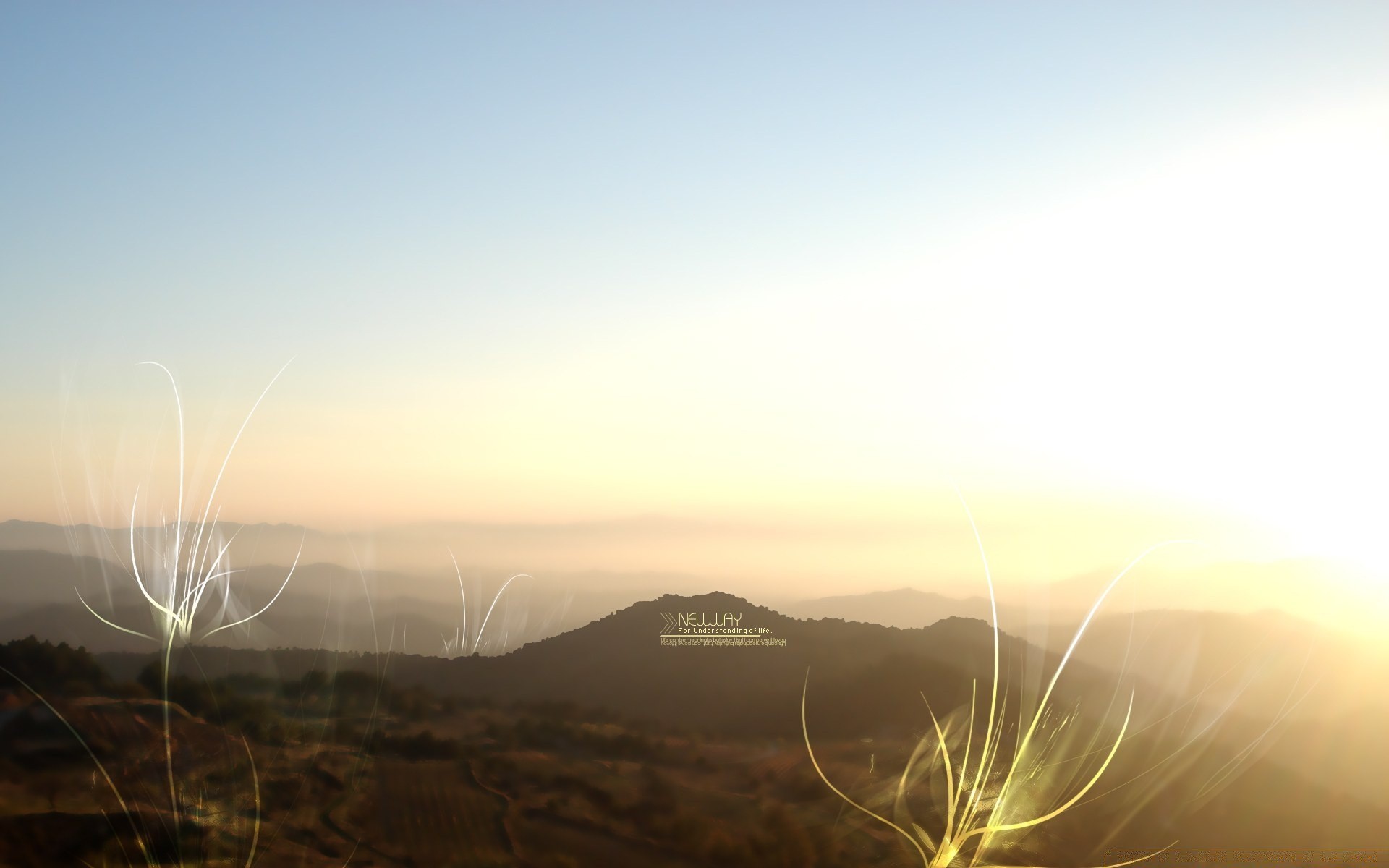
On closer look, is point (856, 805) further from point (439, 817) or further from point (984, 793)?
point (439, 817)

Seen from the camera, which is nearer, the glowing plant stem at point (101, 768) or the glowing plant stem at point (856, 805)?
the glowing plant stem at point (101, 768)

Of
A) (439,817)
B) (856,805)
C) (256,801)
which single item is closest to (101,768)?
(256,801)

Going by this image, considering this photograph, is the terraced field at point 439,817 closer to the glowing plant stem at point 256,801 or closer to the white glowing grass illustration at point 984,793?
the glowing plant stem at point 256,801

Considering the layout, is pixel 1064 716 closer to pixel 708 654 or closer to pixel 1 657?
pixel 708 654

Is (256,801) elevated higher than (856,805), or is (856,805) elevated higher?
(256,801)

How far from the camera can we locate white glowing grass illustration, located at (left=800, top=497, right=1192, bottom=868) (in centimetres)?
3136

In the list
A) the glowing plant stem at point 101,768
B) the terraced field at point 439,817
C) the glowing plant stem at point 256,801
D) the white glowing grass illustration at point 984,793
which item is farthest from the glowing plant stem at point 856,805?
the glowing plant stem at point 101,768

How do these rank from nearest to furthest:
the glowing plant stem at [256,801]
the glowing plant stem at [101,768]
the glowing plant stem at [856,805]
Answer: the glowing plant stem at [101,768]
the glowing plant stem at [256,801]
the glowing plant stem at [856,805]

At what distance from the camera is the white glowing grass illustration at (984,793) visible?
31.4 meters

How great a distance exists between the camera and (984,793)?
36.3 m

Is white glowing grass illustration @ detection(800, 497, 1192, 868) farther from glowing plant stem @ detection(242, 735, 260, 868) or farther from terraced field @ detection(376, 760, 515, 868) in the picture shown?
glowing plant stem @ detection(242, 735, 260, 868)

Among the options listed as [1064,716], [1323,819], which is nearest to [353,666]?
[1064,716]

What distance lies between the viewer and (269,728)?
3353cm

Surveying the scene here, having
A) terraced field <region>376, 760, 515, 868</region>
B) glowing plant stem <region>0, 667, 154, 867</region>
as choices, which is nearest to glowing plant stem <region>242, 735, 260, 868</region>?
glowing plant stem <region>0, 667, 154, 867</region>
